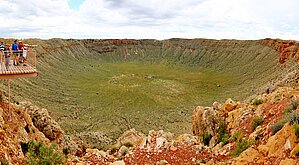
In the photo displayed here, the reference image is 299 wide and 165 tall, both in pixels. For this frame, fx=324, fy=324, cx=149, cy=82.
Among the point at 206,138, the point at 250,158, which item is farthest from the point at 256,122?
the point at 206,138

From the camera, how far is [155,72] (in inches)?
3844

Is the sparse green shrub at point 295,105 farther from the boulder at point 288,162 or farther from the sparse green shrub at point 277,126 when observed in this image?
the boulder at point 288,162

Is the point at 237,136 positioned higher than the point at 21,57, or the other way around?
the point at 21,57

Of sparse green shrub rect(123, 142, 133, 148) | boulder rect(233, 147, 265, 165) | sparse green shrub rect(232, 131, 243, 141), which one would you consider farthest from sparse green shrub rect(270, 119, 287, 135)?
sparse green shrub rect(123, 142, 133, 148)

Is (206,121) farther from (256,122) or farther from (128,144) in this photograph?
(256,122)

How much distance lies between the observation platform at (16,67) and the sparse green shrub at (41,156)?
2.97m

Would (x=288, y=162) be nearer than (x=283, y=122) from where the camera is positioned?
Yes

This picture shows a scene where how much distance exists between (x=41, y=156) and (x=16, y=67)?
15.4ft

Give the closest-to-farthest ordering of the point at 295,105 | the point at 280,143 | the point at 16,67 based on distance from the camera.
A: the point at 280,143 < the point at 295,105 < the point at 16,67

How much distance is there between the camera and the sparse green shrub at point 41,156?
1223 centimetres

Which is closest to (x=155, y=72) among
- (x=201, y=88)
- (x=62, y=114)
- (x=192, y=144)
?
(x=201, y=88)

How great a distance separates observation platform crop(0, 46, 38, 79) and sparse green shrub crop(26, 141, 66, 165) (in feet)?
9.74

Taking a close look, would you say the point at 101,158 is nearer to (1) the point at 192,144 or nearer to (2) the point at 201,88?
(1) the point at 192,144

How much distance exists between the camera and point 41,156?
12.7m
